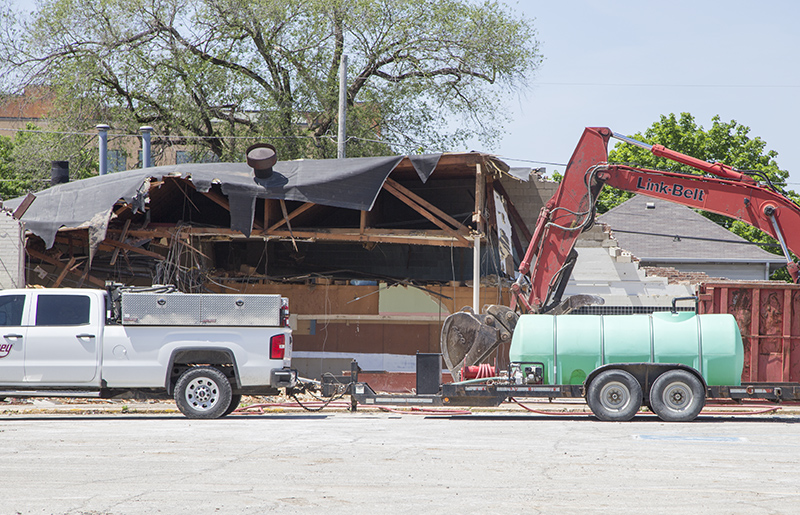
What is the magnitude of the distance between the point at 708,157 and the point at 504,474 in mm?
44091

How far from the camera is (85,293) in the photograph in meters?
13.3

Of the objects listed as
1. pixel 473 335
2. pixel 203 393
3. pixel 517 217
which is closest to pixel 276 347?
pixel 203 393

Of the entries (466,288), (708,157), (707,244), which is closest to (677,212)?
(707,244)

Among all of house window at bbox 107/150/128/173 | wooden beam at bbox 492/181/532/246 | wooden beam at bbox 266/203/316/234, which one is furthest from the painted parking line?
house window at bbox 107/150/128/173

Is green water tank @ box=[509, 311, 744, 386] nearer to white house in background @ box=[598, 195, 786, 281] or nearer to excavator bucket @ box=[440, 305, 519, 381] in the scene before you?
excavator bucket @ box=[440, 305, 519, 381]

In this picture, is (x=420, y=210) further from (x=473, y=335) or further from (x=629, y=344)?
(x=629, y=344)

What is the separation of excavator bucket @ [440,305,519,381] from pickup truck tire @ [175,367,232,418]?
13.9 ft

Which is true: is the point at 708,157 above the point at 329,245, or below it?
above

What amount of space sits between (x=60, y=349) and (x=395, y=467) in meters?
6.95

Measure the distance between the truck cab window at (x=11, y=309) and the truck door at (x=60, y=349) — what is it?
24 cm

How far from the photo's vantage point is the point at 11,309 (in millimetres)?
13305

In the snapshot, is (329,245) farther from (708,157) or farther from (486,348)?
(708,157)

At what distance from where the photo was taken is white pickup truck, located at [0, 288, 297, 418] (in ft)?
43.0

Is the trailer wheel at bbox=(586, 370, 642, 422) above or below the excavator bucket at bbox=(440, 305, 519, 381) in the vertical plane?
below
